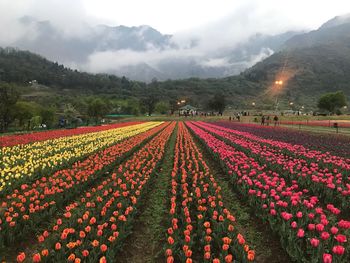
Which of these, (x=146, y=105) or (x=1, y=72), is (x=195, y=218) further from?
(x=1, y=72)

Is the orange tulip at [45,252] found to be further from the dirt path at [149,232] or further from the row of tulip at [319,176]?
the row of tulip at [319,176]

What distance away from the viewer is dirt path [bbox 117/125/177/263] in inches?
231

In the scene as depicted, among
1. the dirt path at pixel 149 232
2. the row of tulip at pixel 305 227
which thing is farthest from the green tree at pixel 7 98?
the row of tulip at pixel 305 227

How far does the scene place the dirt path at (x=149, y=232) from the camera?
5.86 m

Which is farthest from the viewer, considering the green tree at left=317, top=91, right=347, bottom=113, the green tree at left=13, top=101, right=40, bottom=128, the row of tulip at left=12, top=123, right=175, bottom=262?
the green tree at left=317, top=91, right=347, bottom=113

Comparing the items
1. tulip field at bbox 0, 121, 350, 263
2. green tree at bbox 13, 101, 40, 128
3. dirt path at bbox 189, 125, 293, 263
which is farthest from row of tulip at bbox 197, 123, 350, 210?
green tree at bbox 13, 101, 40, 128

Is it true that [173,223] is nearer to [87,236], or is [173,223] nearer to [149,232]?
[149,232]

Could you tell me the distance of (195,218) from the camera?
7.27 m

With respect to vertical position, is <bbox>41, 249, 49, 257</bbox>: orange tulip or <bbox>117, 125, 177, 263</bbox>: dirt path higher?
<bbox>41, 249, 49, 257</bbox>: orange tulip

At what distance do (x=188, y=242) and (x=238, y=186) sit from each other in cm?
455

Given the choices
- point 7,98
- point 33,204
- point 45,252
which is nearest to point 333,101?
point 7,98

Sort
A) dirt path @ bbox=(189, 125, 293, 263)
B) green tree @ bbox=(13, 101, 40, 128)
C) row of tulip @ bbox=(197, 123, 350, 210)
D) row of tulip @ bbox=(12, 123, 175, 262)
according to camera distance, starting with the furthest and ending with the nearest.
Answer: green tree @ bbox=(13, 101, 40, 128) < row of tulip @ bbox=(197, 123, 350, 210) < dirt path @ bbox=(189, 125, 293, 263) < row of tulip @ bbox=(12, 123, 175, 262)

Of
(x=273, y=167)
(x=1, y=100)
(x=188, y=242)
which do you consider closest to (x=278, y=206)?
(x=188, y=242)

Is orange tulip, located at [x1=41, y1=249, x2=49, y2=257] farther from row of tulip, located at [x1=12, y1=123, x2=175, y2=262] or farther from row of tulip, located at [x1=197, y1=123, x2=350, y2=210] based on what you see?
row of tulip, located at [x1=197, y1=123, x2=350, y2=210]
